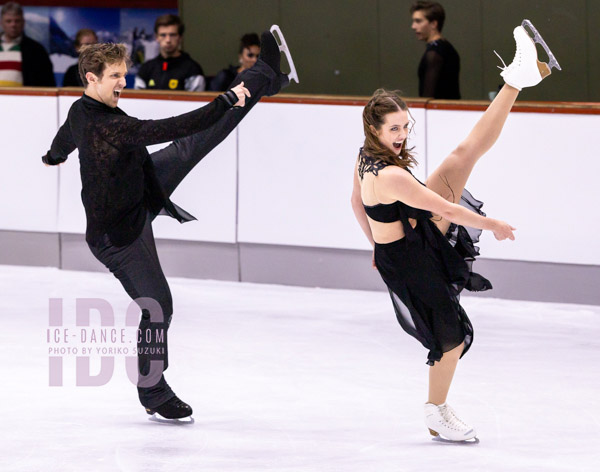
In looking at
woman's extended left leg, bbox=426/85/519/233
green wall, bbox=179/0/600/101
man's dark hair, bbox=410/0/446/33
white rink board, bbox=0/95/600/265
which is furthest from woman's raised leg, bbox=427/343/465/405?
green wall, bbox=179/0/600/101

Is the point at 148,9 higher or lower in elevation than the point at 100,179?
higher

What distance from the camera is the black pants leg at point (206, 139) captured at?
485 centimetres

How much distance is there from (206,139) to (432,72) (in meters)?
2.72

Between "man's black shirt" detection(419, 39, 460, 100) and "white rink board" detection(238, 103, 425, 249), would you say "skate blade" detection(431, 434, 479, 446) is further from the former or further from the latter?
"man's black shirt" detection(419, 39, 460, 100)

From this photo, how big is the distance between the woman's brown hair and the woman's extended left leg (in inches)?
11.1

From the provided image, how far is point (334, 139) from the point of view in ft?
23.8

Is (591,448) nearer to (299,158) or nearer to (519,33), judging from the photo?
(519,33)

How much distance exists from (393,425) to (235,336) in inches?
68.3

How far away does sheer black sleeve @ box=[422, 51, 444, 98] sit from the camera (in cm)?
730

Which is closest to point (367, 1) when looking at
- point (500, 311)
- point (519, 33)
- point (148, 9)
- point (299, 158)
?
point (148, 9)

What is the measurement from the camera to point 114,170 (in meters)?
4.33

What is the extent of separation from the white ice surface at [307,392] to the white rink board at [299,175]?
0.41 metres

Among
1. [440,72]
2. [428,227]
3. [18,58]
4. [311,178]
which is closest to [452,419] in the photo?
[428,227]

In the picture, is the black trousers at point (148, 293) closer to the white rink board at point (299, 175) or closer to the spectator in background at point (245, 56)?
the white rink board at point (299, 175)
